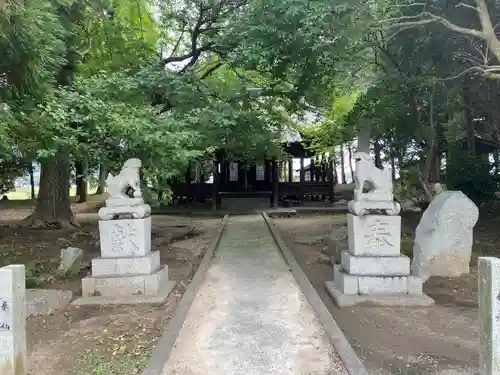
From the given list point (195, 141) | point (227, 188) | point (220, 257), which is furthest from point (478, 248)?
point (227, 188)

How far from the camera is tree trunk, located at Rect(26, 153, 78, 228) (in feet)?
46.7

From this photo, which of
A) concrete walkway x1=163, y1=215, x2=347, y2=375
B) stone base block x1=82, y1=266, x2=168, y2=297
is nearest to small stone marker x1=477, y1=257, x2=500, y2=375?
concrete walkway x1=163, y1=215, x2=347, y2=375

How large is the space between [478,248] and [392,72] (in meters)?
4.80

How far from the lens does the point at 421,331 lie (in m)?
5.44

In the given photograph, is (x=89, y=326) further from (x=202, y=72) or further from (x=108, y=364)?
(x=202, y=72)

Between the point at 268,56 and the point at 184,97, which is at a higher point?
the point at 268,56

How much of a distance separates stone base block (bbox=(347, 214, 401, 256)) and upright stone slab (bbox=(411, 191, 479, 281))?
1453 millimetres

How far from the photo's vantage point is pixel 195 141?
837 cm

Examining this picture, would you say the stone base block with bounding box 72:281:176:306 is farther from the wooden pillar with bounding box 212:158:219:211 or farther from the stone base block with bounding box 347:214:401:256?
the wooden pillar with bounding box 212:158:219:211

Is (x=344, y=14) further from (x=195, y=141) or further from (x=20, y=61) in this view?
(x=20, y=61)

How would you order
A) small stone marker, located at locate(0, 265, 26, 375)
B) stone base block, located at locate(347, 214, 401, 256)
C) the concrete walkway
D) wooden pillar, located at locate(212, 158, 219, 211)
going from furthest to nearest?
wooden pillar, located at locate(212, 158, 219, 211)
stone base block, located at locate(347, 214, 401, 256)
the concrete walkway
small stone marker, located at locate(0, 265, 26, 375)

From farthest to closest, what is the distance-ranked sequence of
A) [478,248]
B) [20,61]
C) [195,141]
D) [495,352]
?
[478,248]
[195,141]
[20,61]
[495,352]

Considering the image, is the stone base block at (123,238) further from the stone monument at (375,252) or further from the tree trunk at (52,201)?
the tree trunk at (52,201)

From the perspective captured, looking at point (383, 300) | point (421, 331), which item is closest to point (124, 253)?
point (383, 300)
